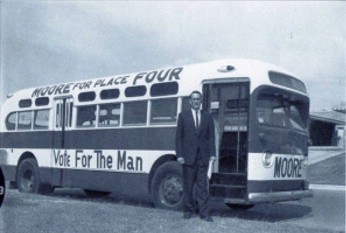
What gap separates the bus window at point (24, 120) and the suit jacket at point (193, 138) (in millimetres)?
6820

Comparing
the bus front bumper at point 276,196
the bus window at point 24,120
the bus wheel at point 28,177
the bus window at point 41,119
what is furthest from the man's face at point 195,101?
the bus window at point 24,120

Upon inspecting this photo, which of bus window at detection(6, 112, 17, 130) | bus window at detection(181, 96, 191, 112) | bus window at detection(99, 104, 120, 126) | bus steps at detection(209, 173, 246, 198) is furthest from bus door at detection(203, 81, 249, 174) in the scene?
bus window at detection(6, 112, 17, 130)

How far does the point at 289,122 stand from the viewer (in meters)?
10.1

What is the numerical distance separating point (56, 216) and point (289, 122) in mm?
4678

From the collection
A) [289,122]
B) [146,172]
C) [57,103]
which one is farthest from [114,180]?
[289,122]

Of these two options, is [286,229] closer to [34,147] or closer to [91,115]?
[91,115]

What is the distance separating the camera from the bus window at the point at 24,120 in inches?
565

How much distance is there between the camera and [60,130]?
1312 centimetres

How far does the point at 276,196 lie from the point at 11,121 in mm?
8694

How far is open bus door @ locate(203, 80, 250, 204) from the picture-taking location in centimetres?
938

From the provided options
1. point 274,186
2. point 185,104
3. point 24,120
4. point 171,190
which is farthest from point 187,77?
point 24,120

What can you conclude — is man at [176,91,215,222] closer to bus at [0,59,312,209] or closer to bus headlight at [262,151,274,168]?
bus at [0,59,312,209]

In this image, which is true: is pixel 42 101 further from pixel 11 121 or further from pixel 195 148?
pixel 195 148

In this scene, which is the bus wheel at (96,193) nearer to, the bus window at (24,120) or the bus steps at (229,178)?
the bus window at (24,120)
